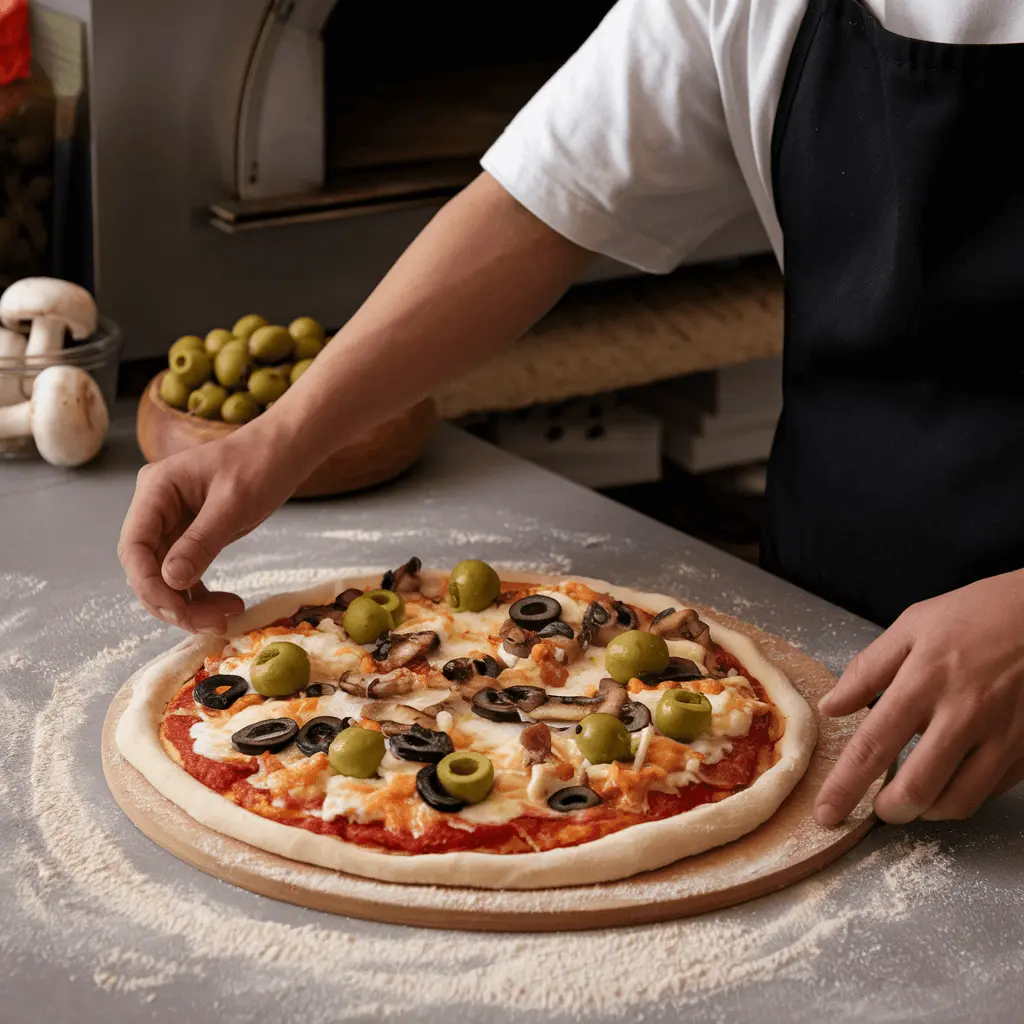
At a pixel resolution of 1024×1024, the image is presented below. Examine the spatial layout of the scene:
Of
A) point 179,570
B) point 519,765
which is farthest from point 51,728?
point 519,765

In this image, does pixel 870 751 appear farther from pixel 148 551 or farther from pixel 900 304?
pixel 148 551

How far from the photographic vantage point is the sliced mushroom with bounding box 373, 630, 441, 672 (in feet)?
4.57

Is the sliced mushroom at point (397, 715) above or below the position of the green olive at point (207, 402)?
below

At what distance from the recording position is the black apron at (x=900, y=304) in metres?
1.39

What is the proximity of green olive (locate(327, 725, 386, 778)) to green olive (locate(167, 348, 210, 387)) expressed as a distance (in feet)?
2.58

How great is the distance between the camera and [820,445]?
1606 mm

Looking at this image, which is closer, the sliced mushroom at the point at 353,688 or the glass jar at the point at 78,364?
the sliced mushroom at the point at 353,688

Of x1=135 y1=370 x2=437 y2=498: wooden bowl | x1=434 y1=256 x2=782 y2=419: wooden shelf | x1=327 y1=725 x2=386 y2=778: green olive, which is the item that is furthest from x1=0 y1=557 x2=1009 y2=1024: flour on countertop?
x1=434 y1=256 x2=782 y2=419: wooden shelf

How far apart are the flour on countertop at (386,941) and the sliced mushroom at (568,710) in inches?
9.1

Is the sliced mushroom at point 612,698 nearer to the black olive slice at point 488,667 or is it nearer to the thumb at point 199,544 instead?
the black olive slice at point 488,667

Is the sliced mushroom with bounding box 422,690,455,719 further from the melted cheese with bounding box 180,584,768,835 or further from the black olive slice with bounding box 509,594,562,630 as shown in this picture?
the black olive slice with bounding box 509,594,562,630

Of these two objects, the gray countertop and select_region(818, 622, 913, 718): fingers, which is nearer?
the gray countertop

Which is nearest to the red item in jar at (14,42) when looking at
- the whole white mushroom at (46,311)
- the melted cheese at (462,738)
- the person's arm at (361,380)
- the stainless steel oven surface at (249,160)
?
the stainless steel oven surface at (249,160)

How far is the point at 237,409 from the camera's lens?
1.81m
